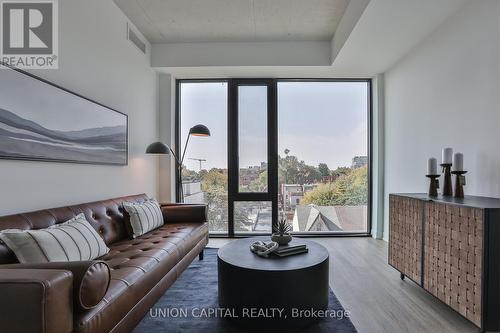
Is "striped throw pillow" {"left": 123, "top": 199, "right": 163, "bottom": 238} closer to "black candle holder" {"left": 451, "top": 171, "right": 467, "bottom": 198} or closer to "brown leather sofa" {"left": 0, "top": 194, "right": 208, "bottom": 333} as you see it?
"brown leather sofa" {"left": 0, "top": 194, "right": 208, "bottom": 333}

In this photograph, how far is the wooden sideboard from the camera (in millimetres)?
1785

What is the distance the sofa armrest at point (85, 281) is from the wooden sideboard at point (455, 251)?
2208 millimetres

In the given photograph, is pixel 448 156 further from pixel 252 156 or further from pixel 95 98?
pixel 95 98

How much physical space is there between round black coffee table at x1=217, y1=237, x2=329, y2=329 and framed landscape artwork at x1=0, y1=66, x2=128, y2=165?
62.5 inches

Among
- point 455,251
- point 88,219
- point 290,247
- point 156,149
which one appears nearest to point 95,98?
point 156,149

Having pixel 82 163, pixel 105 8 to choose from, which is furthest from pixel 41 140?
pixel 105 8

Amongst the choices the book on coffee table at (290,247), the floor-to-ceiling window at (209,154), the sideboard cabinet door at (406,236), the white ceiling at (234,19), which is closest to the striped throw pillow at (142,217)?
the book on coffee table at (290,247)

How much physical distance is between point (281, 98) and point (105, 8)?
2673 millimetres

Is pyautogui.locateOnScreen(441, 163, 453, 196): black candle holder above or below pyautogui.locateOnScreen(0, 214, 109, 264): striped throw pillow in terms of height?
above

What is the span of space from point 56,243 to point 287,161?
11.5ft

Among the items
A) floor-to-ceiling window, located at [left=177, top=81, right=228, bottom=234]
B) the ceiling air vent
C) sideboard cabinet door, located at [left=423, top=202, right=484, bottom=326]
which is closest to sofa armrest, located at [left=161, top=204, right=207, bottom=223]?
floor-to-ceiling window, located at [left=177, top=81, right=228, bottom=234]

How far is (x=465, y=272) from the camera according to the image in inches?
76.7

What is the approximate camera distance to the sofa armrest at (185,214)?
11.1ft

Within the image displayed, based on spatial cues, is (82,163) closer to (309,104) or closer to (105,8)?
(105,8)
